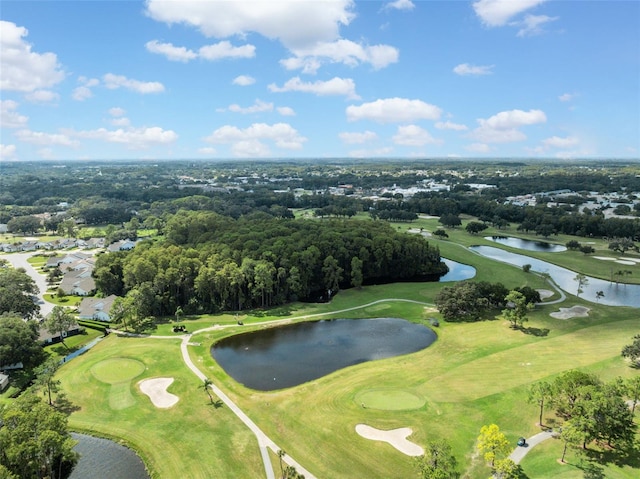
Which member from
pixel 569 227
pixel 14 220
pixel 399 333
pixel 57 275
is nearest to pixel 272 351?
pixel 399 333

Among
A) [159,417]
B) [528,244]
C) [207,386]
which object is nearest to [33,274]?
[207,386]

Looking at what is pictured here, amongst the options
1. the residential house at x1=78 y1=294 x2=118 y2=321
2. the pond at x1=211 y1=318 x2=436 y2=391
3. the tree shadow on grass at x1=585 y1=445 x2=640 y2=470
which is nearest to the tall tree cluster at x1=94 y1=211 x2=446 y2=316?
the residential house at x1=78 y1=294 x2=118 y2=321

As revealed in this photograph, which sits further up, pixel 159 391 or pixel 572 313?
pixel 572 313

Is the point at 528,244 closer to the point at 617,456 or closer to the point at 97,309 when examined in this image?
the point at 617,456

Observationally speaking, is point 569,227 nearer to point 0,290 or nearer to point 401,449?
point 401,449

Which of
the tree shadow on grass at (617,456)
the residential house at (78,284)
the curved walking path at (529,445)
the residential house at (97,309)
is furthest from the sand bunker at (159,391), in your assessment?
the residential house at (78,284)

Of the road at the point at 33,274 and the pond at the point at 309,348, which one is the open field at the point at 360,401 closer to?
the pond at the point at 309,348

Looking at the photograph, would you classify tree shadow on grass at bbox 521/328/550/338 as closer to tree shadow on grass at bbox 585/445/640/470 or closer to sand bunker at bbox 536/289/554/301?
sand bunker at bbox 536/289/554/301
